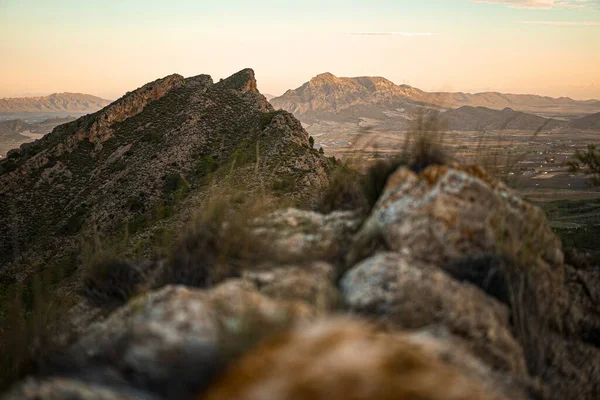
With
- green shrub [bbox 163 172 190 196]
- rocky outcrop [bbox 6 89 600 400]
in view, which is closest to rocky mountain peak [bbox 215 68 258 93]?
green shrub [bbox 163 172 190 196]

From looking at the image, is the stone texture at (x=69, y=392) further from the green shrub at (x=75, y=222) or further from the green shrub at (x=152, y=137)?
the green shrub at (x=152, y=137)

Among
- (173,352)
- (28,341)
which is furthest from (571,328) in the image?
(28,341)

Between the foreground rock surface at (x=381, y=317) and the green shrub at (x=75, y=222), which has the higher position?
the foreground rock surface at (x=381, y=317)

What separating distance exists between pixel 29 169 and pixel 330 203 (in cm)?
4155

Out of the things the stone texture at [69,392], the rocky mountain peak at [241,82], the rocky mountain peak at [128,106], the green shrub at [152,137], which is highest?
the rocky mountain peak at [241,82]

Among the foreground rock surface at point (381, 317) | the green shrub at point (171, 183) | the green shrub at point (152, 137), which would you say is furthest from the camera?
the green shrub at point (152, 137)

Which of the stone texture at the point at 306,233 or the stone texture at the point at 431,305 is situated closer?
the stone texture at the point at 431,305

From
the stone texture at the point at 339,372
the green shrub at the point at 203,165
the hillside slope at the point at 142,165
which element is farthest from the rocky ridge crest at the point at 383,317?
the green shrub at the point at 203,165

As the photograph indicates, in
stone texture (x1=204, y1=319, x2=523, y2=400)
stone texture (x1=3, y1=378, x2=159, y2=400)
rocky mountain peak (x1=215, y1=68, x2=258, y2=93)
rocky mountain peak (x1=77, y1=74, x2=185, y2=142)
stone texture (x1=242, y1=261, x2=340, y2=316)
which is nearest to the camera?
stone texture (x1=204, y1=319, x2=523, y2=400)

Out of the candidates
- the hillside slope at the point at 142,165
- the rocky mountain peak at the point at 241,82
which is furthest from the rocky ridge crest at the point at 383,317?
the rocky mountain peak at the point at 241,82

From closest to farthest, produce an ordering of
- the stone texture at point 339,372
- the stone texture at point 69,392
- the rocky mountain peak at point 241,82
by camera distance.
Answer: the stone texture at point 339,372 → the stone texture at point 69,392 → the rocky mountain peak at point 241,82

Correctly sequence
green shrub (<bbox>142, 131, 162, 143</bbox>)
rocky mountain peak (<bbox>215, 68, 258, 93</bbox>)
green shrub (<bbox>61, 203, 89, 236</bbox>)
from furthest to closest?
→ rocky mountain peak (<bbox>215, 68, 258, 93</bbox>) → green shrub (<bbox>142, 131, 162, 143</bbox>) → green shrub (<bbox>61, 203, 89, 236</bbox>)

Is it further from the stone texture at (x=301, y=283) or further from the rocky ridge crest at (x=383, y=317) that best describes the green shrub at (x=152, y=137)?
the stone texture at (x=301, y=283)

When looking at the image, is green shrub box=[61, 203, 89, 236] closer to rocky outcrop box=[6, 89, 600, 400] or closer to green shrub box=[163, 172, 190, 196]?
green shrub box=[163, 172, 190, 196]
